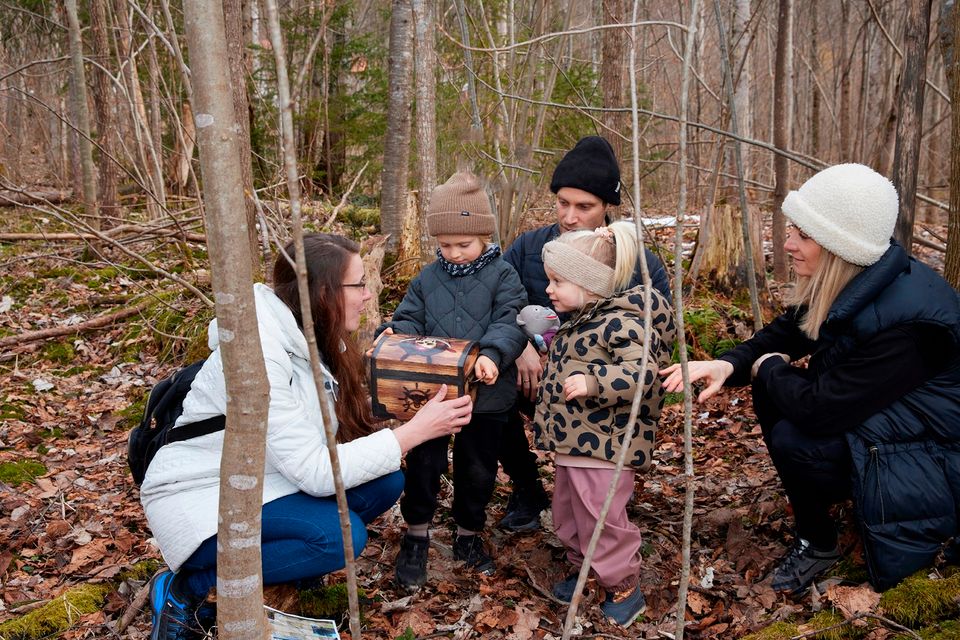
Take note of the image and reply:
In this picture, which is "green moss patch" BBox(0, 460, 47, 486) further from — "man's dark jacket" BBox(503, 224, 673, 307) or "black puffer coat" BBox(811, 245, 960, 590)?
"black puffer coat" BBox(811, 245, 960, 590)

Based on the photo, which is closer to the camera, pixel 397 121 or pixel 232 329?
pixel 232 329

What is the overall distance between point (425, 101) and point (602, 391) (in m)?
3.74

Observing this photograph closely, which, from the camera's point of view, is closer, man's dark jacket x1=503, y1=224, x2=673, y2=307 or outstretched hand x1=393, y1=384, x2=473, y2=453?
outstretched hand x1=393, y1=384, x2=473, y2=453

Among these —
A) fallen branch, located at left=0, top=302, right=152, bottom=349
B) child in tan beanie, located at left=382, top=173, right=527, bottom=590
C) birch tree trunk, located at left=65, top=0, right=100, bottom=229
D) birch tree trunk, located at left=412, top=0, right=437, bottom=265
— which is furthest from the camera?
birch tree trunk, located at left=65, top=0, right=100, bottom=229

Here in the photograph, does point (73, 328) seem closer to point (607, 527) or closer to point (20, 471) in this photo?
point (20, 471)

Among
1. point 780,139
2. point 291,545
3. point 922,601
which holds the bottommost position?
point 922,601

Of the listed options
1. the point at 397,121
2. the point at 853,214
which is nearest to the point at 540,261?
the point at 853,214

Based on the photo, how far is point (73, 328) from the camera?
5926mm

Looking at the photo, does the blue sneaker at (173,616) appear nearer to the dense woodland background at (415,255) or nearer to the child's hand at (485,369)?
the dense woodland background at (415,255)

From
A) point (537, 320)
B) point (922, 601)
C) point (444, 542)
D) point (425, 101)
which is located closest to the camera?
point (922, 601)

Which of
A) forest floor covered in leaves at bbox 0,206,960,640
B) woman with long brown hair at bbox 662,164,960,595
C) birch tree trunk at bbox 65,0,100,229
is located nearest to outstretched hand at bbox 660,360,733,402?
woman with long brown hair at bbox 662,164,960,595

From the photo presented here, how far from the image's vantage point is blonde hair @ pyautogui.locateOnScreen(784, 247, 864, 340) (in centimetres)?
260

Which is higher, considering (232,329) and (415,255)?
(232,329)

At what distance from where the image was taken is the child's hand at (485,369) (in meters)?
2.84
